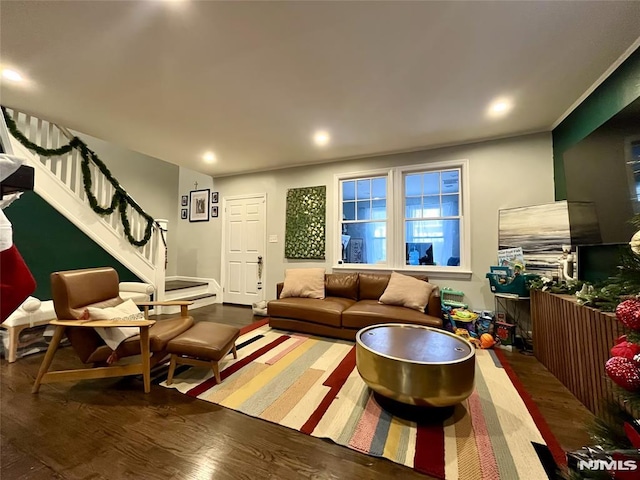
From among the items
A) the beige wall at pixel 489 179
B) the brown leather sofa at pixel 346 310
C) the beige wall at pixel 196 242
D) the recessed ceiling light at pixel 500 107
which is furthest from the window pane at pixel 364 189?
the beige wall at pixel 196 242

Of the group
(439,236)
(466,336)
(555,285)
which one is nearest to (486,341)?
(466,336)

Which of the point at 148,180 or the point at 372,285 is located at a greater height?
the point at 148,180

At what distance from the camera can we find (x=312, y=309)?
10.6ft

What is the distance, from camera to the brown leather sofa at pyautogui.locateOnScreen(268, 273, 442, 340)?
291cm

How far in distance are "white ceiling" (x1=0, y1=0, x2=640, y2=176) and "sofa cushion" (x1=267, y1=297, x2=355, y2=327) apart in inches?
87.7

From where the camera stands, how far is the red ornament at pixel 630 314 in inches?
35.3

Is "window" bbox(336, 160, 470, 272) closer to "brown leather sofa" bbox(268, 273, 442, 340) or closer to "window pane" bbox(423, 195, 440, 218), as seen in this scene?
"window pane" bbox(423, 195, 440, 218)

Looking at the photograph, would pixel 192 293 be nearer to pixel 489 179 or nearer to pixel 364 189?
pixel 364 189

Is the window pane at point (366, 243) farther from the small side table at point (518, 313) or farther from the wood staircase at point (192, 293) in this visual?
the wood staircase at point (192, 293)

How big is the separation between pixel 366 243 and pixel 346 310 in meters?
1.44

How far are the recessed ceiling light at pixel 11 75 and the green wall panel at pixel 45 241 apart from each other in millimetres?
1384

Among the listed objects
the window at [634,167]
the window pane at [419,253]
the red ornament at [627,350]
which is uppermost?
the window at [634,167]

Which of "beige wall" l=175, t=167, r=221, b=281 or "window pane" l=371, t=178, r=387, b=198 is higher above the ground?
"window pane" l=371, t=178, r=387, b=198

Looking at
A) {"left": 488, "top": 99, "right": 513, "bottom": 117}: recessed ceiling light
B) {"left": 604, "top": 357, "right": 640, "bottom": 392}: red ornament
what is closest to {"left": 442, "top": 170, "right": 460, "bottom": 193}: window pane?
{"left": 488, "top": 99, "right": 513, "bottom": 117}: recessed ceiling light
